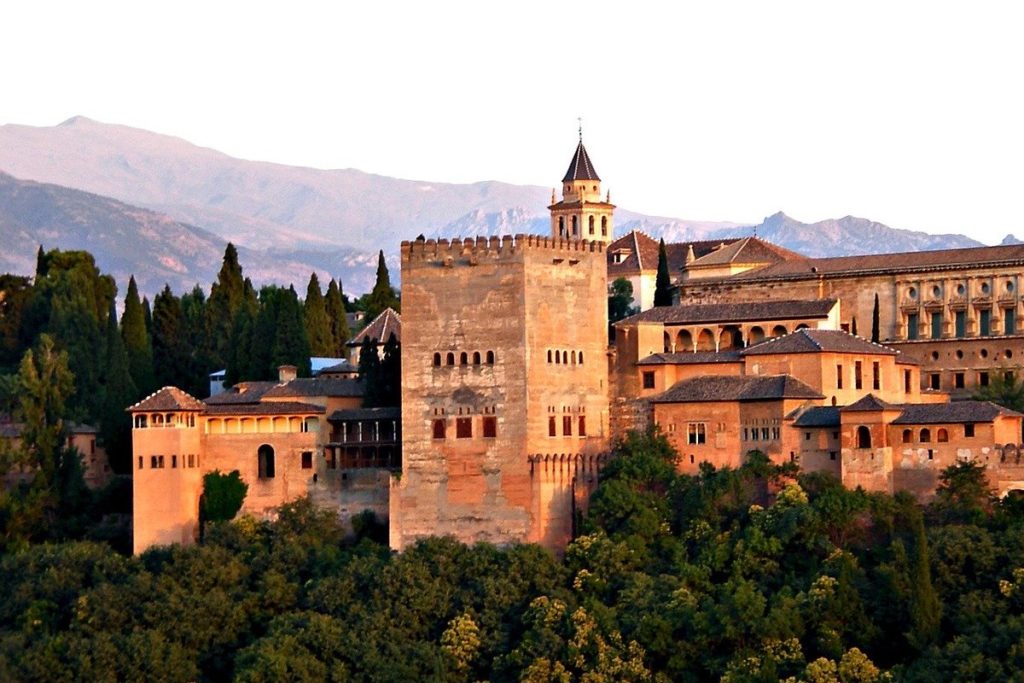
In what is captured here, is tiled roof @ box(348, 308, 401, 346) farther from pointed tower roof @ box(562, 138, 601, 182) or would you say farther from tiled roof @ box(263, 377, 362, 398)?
pointed tower roof @ box(562, 138, 601, 182)

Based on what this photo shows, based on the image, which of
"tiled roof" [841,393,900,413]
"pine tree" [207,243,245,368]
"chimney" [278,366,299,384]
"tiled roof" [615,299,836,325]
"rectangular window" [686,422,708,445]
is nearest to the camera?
"tiled roof" [841,393,900,413]

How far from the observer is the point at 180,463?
179 feet

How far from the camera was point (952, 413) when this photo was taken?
5075cm

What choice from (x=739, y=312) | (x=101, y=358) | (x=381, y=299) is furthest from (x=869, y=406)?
(x=101, y=358)

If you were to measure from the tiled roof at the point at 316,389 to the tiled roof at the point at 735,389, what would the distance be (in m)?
7.80

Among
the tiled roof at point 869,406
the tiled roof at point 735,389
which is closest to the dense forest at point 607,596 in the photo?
the tiled roof at point 735,389

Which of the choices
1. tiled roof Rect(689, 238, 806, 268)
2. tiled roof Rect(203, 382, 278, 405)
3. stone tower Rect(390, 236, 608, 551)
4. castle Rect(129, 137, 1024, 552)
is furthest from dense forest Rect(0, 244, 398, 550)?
tiled roof Rect(689, 238, 806, 268)

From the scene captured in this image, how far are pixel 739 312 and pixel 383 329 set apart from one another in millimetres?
9817

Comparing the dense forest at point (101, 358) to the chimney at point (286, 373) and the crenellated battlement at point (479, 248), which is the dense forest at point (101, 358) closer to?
the chimney at point (286, 373)

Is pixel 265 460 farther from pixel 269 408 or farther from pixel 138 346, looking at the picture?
pixel 138 346

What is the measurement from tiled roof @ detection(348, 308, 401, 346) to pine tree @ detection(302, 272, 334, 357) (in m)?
3.36

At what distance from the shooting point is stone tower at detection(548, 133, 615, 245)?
7481 cm

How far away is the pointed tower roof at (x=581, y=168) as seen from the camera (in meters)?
75.1

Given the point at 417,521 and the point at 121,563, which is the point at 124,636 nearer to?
the point at 121,563
